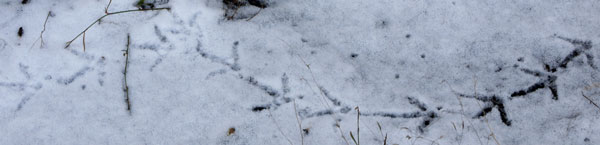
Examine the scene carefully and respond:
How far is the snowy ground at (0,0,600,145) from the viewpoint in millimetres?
1715

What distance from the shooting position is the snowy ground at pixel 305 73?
5.63ft

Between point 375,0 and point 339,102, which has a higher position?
point 375,0

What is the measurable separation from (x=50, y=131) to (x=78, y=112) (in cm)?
13

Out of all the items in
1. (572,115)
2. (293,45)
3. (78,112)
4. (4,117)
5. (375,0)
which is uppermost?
(375,0)

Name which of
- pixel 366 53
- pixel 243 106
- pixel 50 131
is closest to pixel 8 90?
pixel 50 131

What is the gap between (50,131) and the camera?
1.71 metres

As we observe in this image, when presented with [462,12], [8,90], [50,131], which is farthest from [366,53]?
[8,90]

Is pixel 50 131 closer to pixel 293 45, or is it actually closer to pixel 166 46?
pixel 166 46

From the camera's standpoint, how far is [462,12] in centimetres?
186

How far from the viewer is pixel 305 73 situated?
1.80 meters

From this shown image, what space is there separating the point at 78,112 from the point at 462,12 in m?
1.74

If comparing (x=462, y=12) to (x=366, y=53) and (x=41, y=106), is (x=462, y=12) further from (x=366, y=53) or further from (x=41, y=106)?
(x=41, y=106)

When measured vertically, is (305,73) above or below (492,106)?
below

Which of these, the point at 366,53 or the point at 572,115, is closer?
the point at 572,115
